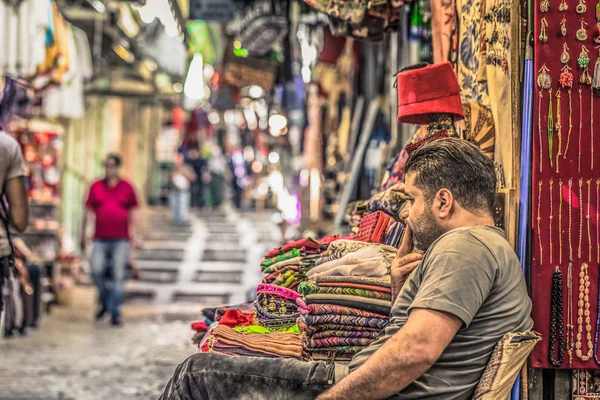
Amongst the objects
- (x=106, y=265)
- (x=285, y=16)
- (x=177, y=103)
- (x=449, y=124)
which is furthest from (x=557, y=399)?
(x=177, y=103)

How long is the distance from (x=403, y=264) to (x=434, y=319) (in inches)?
21.3

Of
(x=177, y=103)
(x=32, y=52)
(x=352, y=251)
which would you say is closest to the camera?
(x=352, y=251)

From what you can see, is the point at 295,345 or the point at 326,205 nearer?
the point at 295,345

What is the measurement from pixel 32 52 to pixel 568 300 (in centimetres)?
591

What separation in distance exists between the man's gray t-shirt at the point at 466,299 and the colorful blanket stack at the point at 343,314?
0.30 meters

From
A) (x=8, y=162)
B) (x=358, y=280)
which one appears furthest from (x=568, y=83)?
(x=8, y=162)

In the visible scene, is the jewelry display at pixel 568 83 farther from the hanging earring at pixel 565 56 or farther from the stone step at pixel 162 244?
the stone step at pixel 162 244

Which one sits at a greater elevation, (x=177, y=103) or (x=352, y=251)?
(x=177, y=103)

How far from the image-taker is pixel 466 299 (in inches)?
108

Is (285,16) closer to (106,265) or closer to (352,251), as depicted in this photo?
(106,265)

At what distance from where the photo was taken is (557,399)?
3568 millimetres

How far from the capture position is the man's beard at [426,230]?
3.00 meters

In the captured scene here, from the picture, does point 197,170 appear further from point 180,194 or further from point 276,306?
point 276,306

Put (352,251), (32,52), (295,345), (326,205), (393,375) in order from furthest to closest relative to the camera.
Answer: (326,205) → (32,52) → (352,251) → (295,345) → (393,375)
